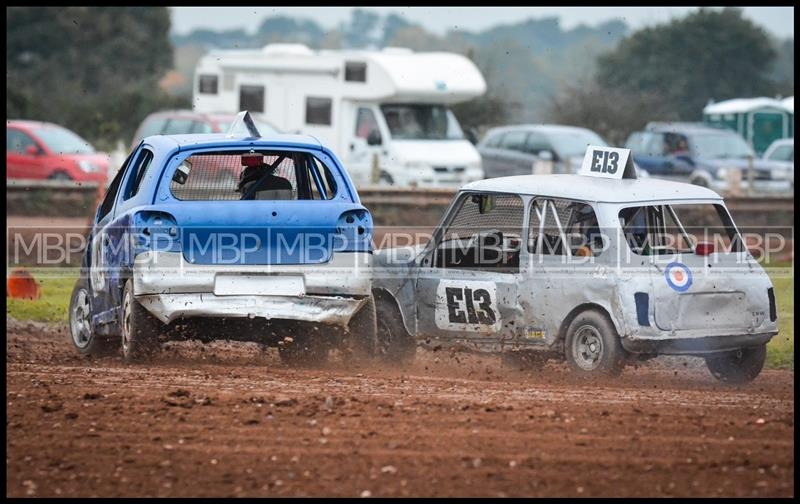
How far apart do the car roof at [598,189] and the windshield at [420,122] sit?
58.7 feet

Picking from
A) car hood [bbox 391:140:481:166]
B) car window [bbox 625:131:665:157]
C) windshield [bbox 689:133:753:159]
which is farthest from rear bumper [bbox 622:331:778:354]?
car window [bbox 625:131:665:157]

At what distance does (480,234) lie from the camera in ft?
35.9

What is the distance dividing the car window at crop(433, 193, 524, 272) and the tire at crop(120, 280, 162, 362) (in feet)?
7.47

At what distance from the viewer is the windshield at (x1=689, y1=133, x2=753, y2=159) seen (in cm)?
3238

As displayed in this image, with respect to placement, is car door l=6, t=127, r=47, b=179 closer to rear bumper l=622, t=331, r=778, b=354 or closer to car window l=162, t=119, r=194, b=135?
car window l=162, t=119, r=194, b=135

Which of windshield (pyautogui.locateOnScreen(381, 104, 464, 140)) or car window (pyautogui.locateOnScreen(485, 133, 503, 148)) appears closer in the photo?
windshield (pyautogui.locateOnScreen(381, 104, 464, 140))

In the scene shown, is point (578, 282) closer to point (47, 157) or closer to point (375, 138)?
point (375, 138)

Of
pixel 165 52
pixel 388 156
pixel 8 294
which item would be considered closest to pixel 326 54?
pixel 388 156

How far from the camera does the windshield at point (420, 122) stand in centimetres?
2869

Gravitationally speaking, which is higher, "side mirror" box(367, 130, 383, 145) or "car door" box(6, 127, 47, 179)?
"side mirror" box(367, 130, 383, 145)

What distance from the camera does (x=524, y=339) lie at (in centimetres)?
1028

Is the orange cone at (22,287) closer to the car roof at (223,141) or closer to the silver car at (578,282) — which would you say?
the car roof at (223,141)

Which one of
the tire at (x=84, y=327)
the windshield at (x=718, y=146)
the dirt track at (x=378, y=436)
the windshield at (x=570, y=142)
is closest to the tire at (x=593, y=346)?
the dirt track at (x=378, y=436)

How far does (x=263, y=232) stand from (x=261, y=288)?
37cm
